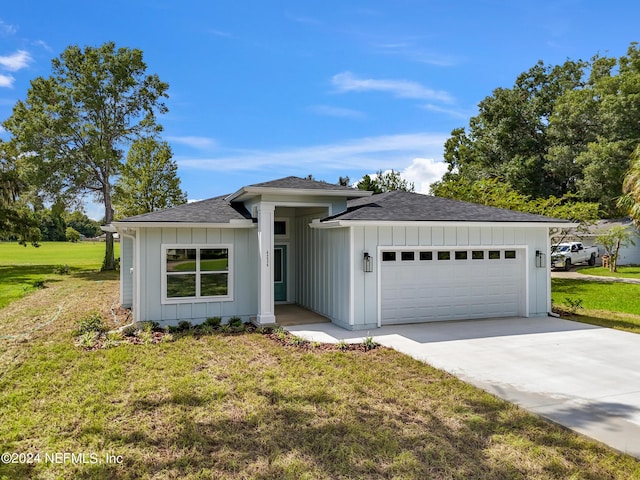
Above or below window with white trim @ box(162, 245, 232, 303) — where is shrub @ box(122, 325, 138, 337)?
below

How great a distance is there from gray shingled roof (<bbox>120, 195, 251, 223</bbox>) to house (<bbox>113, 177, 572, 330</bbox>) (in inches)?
1.1

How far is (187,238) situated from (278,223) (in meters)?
3.95

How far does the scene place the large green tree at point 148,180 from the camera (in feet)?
95.9

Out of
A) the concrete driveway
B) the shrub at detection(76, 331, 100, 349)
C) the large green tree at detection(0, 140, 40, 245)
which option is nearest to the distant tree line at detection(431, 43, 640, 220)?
the concrete driveway

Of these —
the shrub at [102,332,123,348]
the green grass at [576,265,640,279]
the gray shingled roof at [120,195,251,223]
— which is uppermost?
the gray shingled roof at [120,195,251,223]

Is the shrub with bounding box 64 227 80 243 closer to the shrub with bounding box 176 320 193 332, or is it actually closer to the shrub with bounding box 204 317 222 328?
the shrub with bounding box 176 320 193 332

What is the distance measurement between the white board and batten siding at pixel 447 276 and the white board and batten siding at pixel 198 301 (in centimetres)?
286

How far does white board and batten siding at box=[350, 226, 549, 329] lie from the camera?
10.1m

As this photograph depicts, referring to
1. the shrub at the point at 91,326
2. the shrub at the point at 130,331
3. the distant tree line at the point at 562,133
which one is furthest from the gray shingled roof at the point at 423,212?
the distant tree line at the point at 562,133

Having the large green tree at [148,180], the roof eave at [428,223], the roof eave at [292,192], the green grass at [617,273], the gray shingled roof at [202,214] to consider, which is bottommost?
the green grass at [617,273]

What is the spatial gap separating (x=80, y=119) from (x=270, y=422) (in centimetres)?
2754

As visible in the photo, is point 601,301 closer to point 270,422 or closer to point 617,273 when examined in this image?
point 617,273

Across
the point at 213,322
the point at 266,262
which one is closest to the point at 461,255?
the point at 266,262

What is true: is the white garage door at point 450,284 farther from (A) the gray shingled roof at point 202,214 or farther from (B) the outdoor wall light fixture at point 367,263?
(A) the gray shingled roof at point 202,214
